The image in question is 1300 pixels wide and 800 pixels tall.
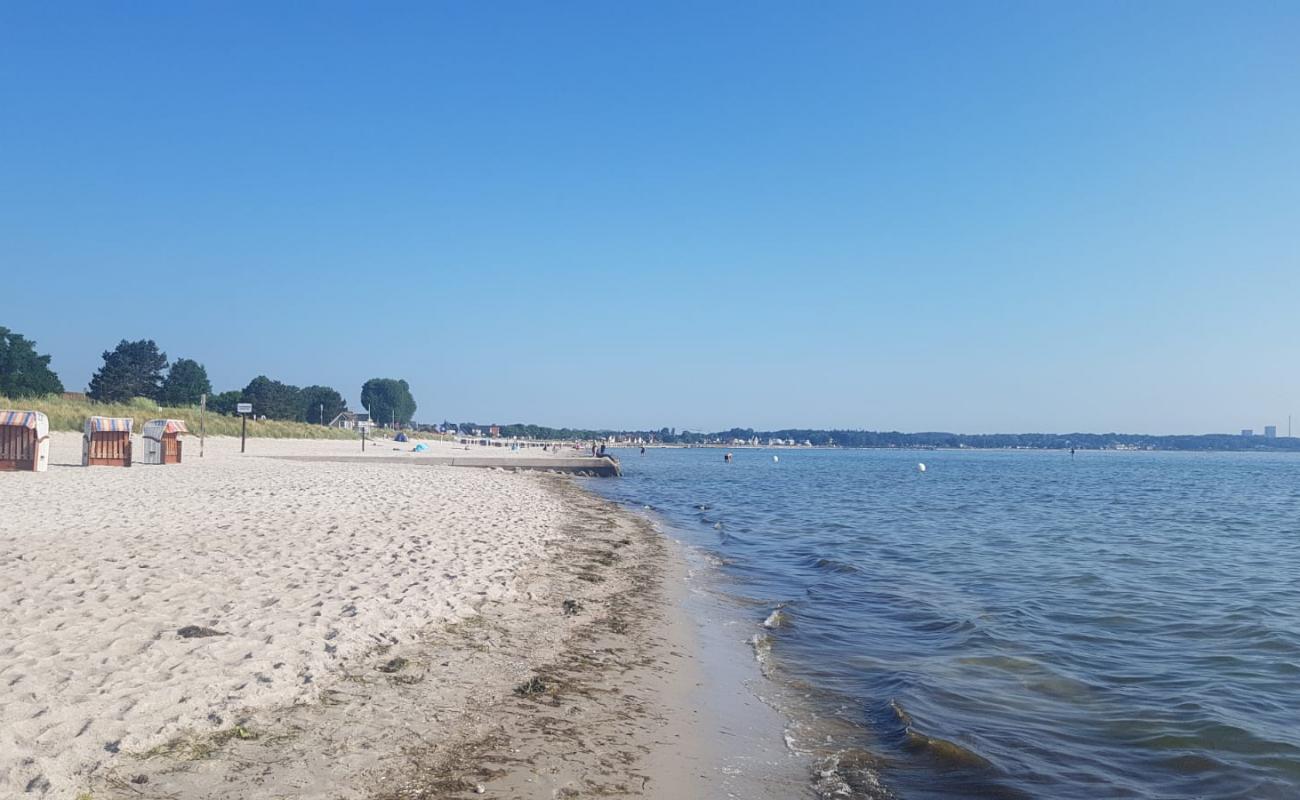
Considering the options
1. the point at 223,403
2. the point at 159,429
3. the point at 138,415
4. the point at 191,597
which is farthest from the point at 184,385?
the point at 191,597

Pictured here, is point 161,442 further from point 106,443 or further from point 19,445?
point 19,445

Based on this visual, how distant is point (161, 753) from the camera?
15.9 ft

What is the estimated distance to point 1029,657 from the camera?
9398 millimetres

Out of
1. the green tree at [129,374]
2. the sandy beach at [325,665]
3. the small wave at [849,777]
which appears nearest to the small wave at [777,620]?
the sandy beach at [325,665]

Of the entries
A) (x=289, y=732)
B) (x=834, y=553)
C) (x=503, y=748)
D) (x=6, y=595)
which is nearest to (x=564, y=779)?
(x=503, y=748)

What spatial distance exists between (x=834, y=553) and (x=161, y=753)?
48.9ft

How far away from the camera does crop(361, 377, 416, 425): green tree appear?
600 feet

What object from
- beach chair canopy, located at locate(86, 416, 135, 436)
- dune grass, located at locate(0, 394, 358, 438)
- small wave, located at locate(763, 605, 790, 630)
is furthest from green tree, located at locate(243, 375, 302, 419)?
small wave, located at locate(763, 605, 790, 630)

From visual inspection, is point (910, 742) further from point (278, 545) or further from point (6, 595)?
point (278, 545)

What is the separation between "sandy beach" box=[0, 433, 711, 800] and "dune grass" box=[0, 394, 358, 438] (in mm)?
25144

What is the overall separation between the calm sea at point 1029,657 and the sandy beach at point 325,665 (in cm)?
144

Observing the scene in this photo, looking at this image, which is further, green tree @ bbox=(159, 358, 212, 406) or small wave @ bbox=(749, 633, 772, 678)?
green tree @ bbox=(159, 358, 212, 406)

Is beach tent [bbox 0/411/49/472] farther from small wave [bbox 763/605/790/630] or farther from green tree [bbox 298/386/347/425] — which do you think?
green tree [bbox 298/386/347/425]

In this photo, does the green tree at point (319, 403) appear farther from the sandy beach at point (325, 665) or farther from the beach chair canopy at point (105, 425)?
the sandy beach at point (325, 665)
